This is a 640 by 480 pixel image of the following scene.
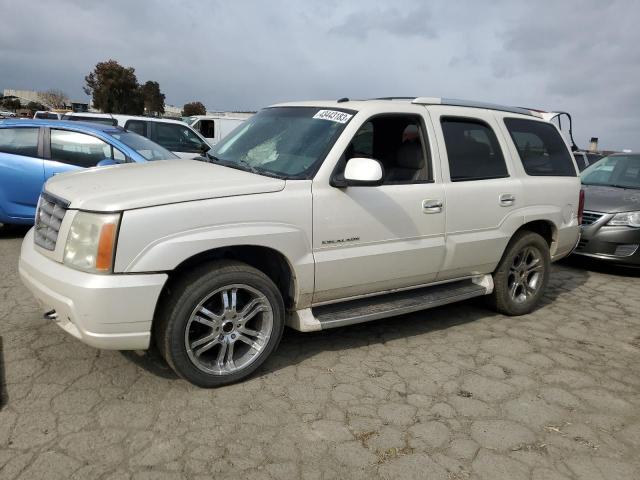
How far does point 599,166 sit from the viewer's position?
8406 millimetres

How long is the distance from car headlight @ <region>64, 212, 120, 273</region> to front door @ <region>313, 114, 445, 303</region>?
1.29m

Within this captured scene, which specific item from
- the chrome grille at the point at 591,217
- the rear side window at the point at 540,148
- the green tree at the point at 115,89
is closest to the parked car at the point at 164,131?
the chrome grille at the point at 591,217

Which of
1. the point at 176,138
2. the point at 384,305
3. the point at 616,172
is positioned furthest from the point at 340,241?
the point at 176,138

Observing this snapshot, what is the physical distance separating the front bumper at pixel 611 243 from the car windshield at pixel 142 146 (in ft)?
19.7

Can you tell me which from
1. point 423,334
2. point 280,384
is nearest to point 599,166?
point 423,334

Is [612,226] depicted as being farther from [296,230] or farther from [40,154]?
[40,154]

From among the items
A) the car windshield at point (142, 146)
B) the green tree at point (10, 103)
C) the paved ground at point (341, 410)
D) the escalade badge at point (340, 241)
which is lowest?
the paved ground at point (341, 410)

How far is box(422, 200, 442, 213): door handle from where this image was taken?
158 inches

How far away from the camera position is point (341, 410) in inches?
125

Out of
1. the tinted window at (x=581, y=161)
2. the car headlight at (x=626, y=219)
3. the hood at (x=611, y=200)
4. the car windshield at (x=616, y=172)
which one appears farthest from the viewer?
the tinted window at (x=581, y=161)

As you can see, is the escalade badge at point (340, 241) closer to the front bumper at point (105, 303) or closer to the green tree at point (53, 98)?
the front bumper at point (105, 303)

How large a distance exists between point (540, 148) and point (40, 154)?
6.17 metres

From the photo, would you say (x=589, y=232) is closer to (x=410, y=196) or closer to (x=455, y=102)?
(x=455, y=102)

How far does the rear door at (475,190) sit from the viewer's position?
4.23 m
